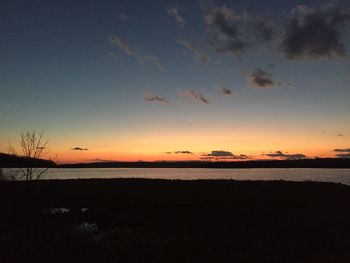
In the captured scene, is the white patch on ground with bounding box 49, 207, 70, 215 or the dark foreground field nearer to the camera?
the dark foreground field

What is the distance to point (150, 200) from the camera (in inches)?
1406

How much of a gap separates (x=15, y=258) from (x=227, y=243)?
968cm

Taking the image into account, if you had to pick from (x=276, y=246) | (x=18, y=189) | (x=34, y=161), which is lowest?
(x=276, y=246)

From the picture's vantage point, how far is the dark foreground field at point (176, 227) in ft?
48.0

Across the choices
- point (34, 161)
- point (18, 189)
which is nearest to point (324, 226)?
point (18, 189)

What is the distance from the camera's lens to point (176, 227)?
2308 cm

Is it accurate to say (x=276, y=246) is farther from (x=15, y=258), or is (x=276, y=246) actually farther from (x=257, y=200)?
(x=257, y=200)

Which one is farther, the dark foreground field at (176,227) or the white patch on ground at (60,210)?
the white patch on ground at (60,210)

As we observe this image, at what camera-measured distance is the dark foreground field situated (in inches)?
576

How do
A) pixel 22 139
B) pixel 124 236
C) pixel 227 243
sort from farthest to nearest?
pixel 22 139, pixel 227 243, pixel 124 236

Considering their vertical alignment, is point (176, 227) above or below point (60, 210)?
below

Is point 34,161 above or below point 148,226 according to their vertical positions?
above

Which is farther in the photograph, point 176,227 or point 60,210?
point 60,210

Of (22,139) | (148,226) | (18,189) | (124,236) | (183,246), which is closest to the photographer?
(183,246)
